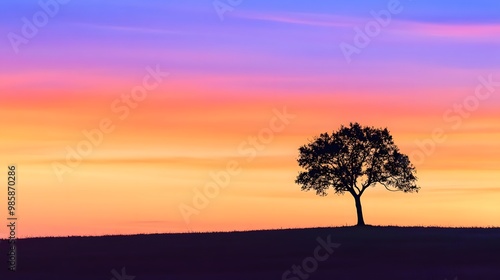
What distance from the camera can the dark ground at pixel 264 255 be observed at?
1772 inches

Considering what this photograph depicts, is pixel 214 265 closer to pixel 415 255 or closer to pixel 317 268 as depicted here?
pixel 317 268

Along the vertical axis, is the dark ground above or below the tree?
below

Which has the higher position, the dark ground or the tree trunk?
the tree trunk

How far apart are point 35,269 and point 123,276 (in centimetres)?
743

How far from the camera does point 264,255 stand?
57969 mm

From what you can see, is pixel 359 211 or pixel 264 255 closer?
pixel 264 255

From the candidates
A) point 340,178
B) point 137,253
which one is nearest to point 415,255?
point 137,253

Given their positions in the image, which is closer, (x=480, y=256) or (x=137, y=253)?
(x=480, y=256)

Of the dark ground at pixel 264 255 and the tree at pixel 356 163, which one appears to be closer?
the dark ground at pixel 264 255

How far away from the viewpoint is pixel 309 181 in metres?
91.4

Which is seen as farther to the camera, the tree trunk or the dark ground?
the tree trunk

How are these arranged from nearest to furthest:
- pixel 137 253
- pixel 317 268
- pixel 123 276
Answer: pixel 123 276 < pixel 317 268 < pixel 137 253

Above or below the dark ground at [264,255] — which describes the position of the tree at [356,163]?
above

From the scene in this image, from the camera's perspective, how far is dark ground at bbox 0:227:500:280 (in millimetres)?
45000
